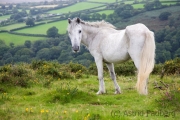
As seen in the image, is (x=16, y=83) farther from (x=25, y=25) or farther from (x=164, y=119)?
(x=25, y=25)

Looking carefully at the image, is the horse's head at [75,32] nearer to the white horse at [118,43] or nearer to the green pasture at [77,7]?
the white horse at [118,43]

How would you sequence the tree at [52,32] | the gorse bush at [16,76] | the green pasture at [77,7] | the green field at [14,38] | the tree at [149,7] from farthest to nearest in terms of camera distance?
the green pasture at [77,7] → the tree at [149,7] → the tree at [52,32] → the green field at [14,38] → the gorse bush at [16,76]

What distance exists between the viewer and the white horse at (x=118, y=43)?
922 centimetres

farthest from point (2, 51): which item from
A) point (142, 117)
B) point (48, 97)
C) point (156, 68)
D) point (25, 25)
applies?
point (142, 117)

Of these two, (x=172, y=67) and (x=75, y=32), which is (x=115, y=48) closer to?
(x=75, y=32)

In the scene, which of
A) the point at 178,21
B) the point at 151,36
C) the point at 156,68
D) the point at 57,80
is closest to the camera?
the point at 151,36

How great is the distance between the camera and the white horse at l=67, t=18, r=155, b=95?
9219mm

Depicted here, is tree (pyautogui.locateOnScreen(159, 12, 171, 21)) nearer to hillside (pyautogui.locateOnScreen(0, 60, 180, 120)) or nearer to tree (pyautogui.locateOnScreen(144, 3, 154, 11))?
tree (pyautogui.locateOnScreen(144, 3, 154, 11))

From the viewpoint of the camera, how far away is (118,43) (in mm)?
9906

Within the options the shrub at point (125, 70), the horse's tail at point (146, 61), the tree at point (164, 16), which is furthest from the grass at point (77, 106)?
the tree at point (164, 16)

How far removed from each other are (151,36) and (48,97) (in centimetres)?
410

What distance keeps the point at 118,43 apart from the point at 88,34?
1.83 metres

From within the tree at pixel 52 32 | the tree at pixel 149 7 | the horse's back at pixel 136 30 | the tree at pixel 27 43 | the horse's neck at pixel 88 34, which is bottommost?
the tree at pixel 27 43

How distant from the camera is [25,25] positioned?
6338cm
